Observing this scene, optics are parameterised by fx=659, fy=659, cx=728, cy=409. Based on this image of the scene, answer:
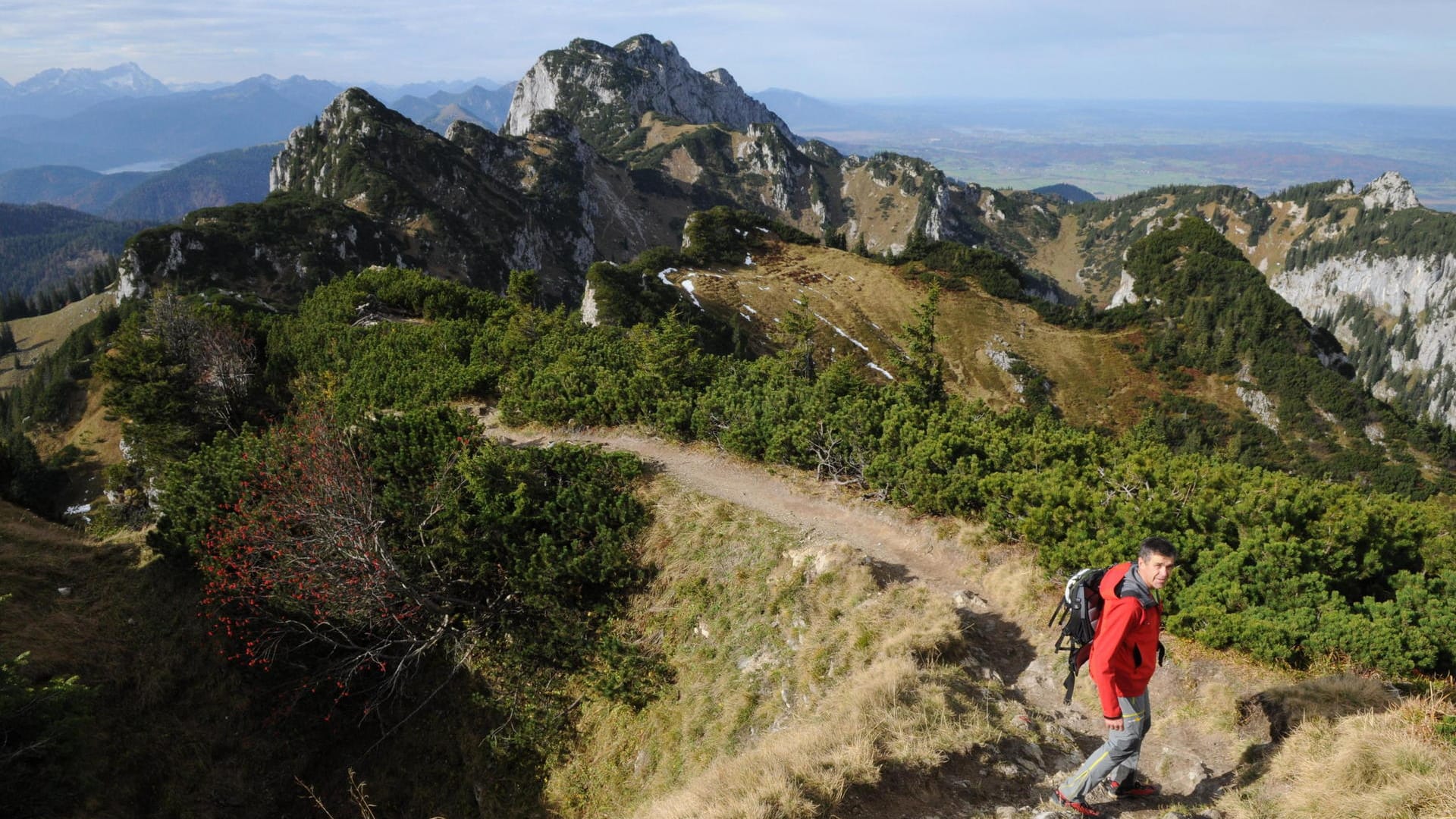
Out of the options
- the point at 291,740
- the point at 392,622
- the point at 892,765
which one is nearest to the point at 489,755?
the point at 392,622

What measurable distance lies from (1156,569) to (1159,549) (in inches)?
8.0

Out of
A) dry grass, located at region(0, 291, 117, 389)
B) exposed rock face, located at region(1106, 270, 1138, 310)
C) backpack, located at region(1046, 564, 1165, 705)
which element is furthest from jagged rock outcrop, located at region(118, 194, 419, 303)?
exposed rock face, located at region(1106, 270, 1138, 310)

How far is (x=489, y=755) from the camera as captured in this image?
→ 1264 centimetres

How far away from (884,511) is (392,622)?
10775 mm

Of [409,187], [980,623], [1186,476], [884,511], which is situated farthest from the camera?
[409,187]

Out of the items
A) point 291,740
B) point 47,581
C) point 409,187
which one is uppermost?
point 409,187

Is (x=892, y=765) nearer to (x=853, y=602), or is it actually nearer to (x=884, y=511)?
(x=853, y=602)

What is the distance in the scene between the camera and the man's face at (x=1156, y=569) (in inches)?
241

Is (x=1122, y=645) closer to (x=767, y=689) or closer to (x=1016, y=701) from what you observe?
(x=1016, y=701)

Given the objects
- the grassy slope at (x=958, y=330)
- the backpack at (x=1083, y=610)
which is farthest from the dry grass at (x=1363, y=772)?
the grassy slope at (x=958, y=330)

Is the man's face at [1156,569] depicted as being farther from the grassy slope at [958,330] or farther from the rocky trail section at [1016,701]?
the grassy slope at [958,330]

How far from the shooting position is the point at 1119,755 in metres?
6.66

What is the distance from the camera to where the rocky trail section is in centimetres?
729

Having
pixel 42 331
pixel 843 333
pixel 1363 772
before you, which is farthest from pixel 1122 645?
pixel 42 331
